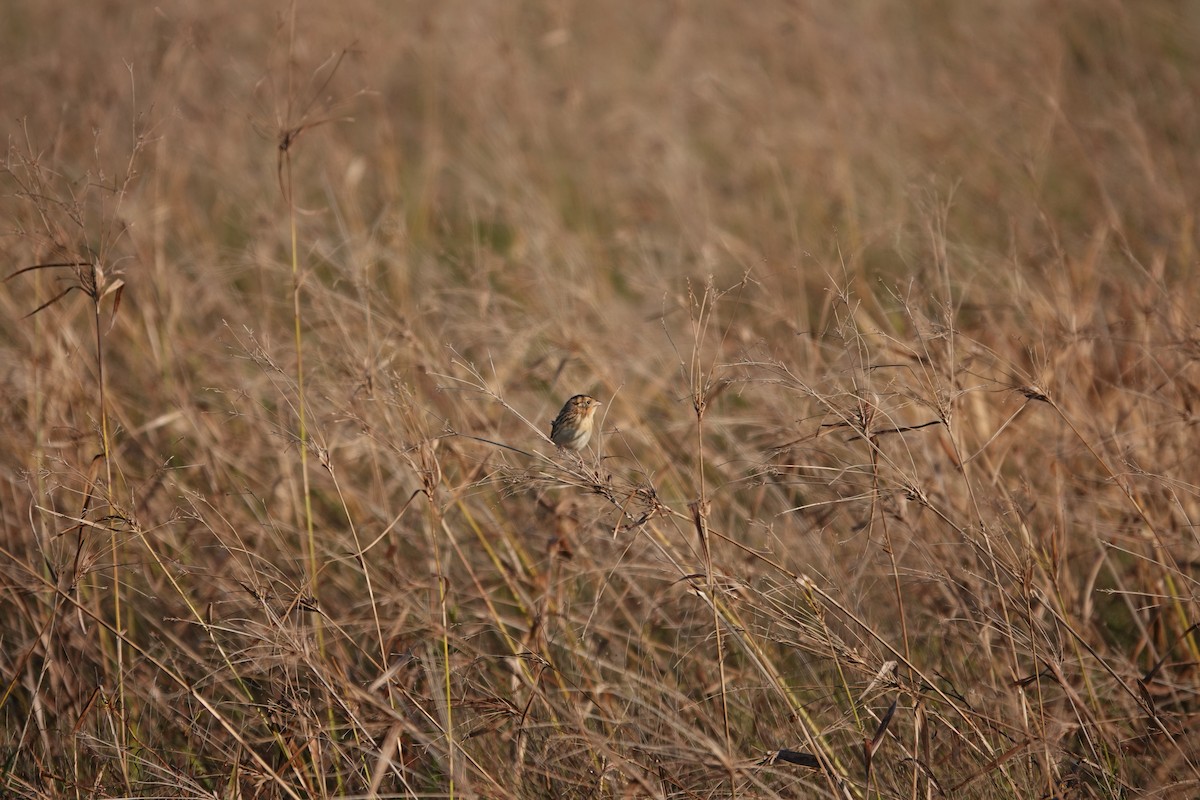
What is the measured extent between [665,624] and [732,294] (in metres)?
2.03

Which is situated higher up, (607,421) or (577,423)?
(577,423)

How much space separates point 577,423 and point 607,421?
360 mm

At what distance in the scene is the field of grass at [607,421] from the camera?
2473mm

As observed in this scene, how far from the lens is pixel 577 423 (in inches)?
131

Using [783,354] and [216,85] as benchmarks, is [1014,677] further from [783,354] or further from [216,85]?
[216,85]

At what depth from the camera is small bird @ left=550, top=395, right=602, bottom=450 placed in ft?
10.8

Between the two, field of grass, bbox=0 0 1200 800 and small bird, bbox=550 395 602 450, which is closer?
field of grass, bbox=0 0 1200 800

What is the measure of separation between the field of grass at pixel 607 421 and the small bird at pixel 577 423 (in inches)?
2.8

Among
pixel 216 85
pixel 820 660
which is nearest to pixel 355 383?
pixel 820 660

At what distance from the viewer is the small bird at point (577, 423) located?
10.8ft

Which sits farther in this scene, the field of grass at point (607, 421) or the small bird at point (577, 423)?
the small bird at point (577, 423)

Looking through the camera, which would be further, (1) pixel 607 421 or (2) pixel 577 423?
(1) pixel 607 421

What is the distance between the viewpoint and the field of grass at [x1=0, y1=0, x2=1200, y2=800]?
2.47m

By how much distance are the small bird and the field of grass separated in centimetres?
7
